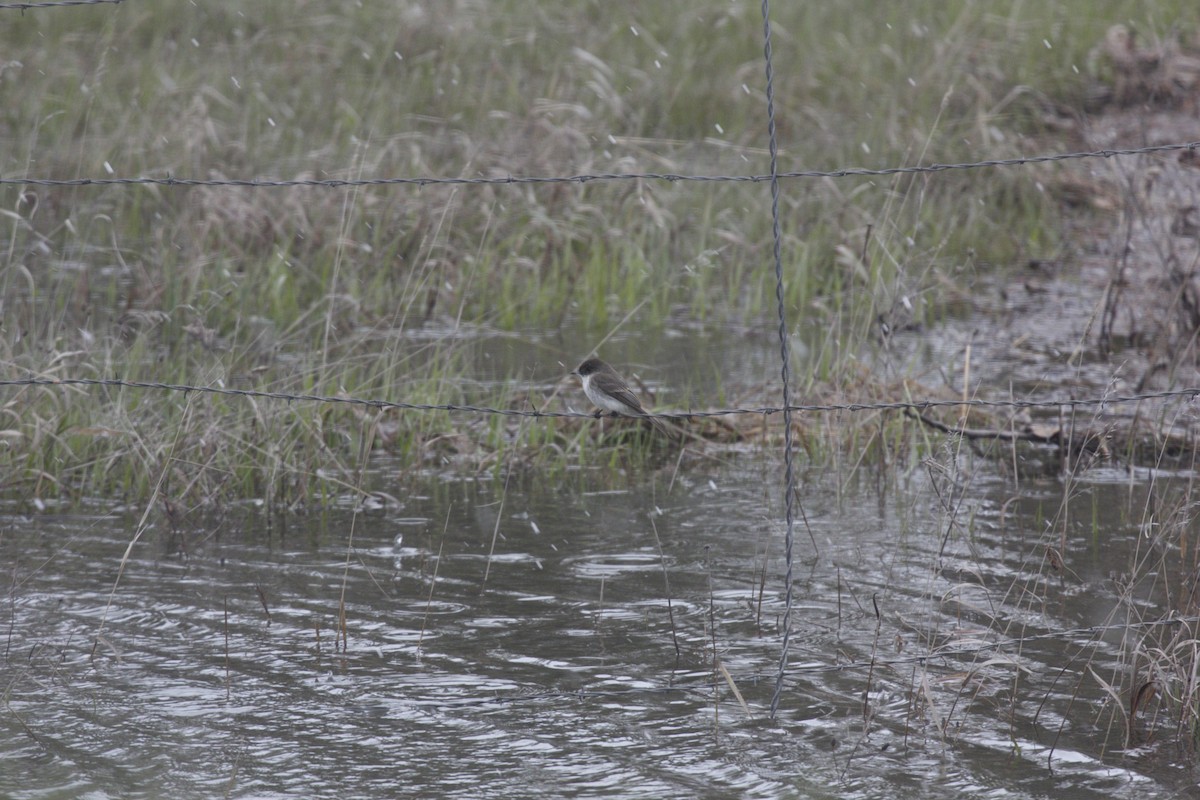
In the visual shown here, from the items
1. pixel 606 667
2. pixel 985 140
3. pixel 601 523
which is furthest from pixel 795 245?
pixel 606 667

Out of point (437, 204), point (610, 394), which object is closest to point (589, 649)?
point (610, 394)

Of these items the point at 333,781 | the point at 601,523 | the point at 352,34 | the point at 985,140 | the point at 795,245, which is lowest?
the point at 333,781

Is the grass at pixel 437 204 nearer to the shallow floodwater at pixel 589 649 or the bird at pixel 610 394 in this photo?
the shallow floodwater at pixel 589 649

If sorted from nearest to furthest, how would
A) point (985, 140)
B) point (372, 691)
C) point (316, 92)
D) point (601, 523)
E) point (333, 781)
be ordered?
point (333, 781)
point (372, 691)
point (601, 523)
point (985, 140)
point (316, 92)

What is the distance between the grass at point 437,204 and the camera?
7.18 m

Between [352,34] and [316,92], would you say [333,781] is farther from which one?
[352,34]

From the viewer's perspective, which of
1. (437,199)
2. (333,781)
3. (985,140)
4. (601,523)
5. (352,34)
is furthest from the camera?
(352,34)

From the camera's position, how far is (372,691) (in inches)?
194

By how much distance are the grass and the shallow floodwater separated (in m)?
0.63

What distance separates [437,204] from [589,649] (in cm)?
514

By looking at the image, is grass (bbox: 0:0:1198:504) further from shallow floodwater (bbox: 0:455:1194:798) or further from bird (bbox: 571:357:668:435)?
bird (bbox: 571:357:668:435)

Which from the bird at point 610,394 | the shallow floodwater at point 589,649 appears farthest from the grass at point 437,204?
the bird at point 610,394

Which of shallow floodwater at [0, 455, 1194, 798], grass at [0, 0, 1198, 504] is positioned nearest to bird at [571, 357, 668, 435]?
shallow floodwater at [0, 455, 1194, 798]

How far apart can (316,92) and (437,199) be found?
126 inches
